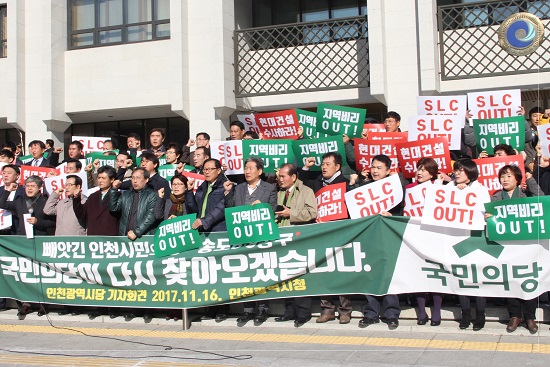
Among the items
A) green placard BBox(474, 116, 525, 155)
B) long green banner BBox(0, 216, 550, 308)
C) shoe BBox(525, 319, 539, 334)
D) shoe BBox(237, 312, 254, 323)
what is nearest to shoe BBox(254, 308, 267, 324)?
shoe BBox(237, 312, 254, 323)

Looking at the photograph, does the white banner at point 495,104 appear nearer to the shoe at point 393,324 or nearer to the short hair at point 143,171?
the shoe at point 393,324

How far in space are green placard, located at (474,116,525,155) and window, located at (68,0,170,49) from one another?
9.74 meters

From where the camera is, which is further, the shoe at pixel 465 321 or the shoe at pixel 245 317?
the shoe at pixel 245 317

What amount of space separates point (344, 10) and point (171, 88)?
199 inches

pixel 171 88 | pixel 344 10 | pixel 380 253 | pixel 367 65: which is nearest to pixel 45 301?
pixel 380 253

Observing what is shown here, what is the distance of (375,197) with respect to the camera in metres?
8.83

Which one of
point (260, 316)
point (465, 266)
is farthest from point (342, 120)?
point (465, 266)

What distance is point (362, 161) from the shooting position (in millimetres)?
10344

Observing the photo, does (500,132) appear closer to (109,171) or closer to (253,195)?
(253,195)

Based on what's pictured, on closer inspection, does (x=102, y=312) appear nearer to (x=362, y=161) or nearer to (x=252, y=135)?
(x=252, y=135)

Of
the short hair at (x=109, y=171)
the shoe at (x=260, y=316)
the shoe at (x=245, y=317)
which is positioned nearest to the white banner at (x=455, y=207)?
the shoe at (x=260, y=316)

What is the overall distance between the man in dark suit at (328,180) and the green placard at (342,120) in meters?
1.12

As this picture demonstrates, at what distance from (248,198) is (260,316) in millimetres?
1526

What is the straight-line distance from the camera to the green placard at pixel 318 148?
10.3 meters
